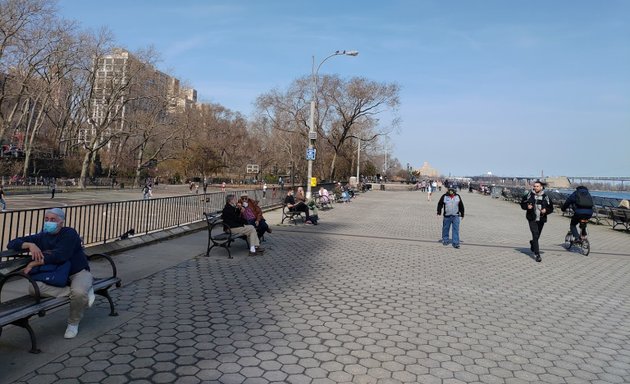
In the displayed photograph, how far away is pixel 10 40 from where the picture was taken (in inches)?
1371

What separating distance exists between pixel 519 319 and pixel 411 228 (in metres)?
10.9

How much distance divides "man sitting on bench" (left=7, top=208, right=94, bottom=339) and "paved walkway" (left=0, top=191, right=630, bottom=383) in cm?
34

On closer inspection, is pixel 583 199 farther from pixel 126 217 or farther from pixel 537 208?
pixel 126 217

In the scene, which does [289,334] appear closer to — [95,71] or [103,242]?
[103,242]

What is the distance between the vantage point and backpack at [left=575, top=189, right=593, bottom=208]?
460 inches

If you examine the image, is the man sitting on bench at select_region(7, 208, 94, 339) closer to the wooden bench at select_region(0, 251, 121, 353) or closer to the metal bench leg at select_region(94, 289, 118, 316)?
the wooden bench at select_region(0, 251, 121, 353)

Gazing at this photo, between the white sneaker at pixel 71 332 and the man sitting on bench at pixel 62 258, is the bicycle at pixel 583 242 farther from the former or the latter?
the white sneaker at pixel 71 332

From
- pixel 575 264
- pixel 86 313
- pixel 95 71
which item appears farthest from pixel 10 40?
pixel 575 264

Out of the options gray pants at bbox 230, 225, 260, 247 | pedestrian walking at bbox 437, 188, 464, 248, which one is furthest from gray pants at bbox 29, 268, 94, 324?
pedestrian walking at bbox 437, 188, 464, 248

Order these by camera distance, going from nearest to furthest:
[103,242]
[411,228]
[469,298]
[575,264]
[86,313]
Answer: [86,313], [469,298], [103,242], [575,264], [411,228]

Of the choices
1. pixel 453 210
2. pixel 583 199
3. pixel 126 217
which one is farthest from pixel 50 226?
pixel 583 199

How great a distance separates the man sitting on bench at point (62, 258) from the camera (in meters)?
4.57

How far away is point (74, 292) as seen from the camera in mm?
4574

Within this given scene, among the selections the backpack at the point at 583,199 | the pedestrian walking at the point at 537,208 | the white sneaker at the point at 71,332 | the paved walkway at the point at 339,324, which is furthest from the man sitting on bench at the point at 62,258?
the backpack at the point at 583,199
